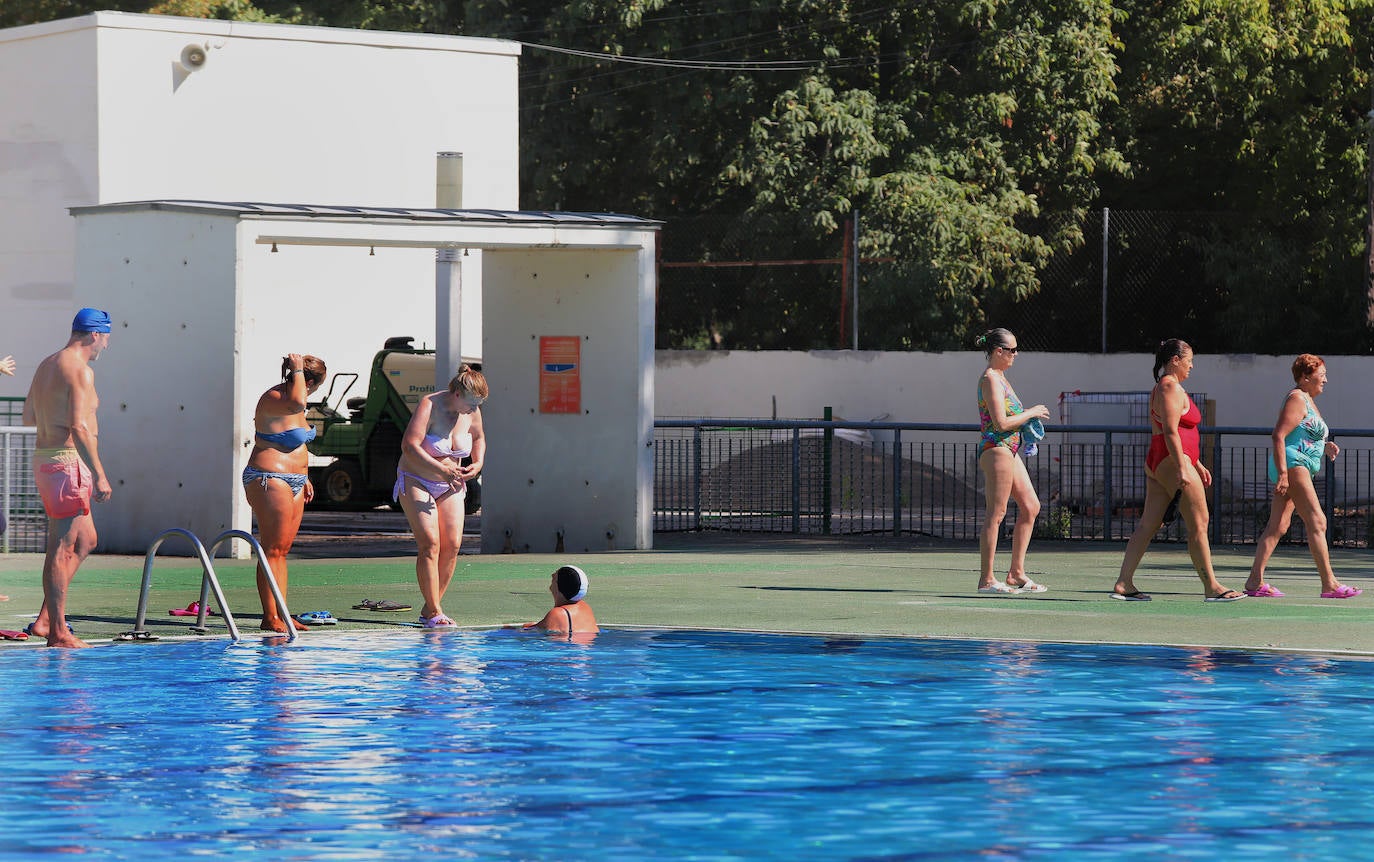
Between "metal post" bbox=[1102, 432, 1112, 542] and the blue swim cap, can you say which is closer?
the blue swim cap

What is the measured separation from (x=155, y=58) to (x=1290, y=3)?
726 inches

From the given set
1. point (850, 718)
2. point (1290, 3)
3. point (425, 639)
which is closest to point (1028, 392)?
point (1290, 3)

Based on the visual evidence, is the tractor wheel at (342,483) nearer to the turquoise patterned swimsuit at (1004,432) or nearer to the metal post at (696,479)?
the metal post at (696,479)

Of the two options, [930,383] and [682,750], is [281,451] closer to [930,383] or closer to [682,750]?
[682,750]

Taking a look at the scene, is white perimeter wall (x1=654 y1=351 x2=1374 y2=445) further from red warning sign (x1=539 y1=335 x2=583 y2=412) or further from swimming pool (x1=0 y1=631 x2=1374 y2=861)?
swimming pool (x1=0 y1=631 x2=1374 y2=861)

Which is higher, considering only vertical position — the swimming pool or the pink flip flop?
the pink flip flop

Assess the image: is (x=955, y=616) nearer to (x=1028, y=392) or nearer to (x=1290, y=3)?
(x=1028, y=392)

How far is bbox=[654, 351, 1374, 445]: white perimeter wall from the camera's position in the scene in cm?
2858

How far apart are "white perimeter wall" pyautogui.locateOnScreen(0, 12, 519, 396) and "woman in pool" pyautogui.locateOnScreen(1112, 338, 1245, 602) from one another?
1648 centimetres

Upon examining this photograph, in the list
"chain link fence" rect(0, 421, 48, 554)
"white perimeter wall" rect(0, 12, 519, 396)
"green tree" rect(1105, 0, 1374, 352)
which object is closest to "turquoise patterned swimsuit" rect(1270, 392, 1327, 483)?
"chain link fence" rect(0, 421, 48, 554)

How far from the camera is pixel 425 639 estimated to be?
12.6 metres

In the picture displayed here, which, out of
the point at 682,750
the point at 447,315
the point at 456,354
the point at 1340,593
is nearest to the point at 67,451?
the point at 682,750

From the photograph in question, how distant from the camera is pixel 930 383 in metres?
30.4

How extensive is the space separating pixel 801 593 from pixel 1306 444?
3698 millimetres
